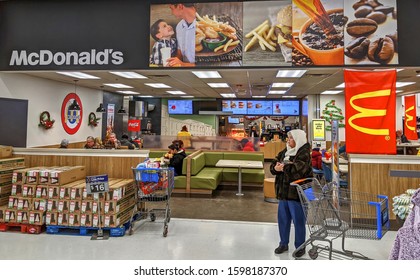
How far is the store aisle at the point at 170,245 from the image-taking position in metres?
3.42

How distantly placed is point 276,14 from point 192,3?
1783mm

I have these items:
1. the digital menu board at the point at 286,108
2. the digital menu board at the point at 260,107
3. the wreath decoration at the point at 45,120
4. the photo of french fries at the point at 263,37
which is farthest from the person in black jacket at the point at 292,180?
the digital menu board at the point at 286,108

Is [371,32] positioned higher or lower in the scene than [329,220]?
higher

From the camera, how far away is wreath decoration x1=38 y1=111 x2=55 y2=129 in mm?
7117

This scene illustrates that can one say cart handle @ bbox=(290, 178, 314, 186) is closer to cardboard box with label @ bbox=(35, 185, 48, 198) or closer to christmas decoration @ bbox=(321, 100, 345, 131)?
cardboard box with label @ bbox=(35, 185, 48, 198)

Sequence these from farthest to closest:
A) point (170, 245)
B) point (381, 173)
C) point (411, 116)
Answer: point (411, 116) → point (381, 173) → point (170, 245)

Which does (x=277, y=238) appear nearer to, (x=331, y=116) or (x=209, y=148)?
(x=209, y=148)

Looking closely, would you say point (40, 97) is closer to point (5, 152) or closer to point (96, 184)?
point (5, 152)

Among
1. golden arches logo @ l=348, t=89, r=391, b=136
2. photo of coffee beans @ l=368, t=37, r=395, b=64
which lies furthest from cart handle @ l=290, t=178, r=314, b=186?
photo of coffee beans @ l=368, t=37, r=395, b=64

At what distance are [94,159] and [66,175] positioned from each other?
0.70 metres

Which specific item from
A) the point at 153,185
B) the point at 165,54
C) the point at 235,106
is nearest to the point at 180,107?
the point at 235,106

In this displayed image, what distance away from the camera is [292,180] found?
3352 mm

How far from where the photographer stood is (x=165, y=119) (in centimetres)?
1386

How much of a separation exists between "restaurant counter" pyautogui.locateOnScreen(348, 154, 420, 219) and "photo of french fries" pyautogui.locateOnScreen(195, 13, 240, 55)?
3.27m
